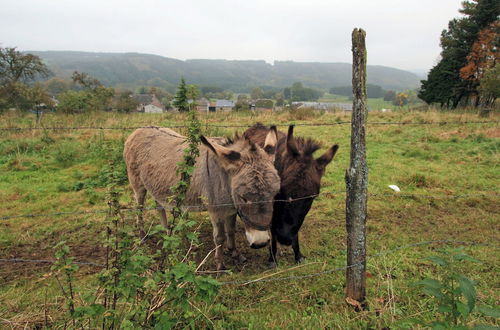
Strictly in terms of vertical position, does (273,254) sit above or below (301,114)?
below

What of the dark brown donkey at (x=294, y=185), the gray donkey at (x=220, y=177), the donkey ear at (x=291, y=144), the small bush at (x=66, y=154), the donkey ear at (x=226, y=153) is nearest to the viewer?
the gray donkey at (x=220, y=177)

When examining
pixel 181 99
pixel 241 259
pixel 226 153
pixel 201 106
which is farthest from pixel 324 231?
pixel 201 106

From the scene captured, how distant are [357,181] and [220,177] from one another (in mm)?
1867

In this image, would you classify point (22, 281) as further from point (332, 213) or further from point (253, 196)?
point (332, 213)

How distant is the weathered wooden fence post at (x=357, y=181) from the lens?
2580 millimetres

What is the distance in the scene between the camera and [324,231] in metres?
5.29

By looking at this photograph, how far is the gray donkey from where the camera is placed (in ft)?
10.5

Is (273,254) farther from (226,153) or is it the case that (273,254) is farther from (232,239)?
(226,153)

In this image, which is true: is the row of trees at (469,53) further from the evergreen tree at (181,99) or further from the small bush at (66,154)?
the small bush at (66,154)

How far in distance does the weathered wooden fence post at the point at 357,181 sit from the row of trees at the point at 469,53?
25243 mm

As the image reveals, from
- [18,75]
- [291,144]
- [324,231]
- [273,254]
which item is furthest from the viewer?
[18,75]

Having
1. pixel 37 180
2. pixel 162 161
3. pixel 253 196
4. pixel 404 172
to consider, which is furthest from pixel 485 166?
pixel 37 180

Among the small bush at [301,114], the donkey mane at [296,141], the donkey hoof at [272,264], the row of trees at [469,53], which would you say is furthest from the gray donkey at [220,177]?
the row of trees at [469,53]

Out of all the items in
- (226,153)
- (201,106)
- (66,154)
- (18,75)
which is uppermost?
(18,75)
